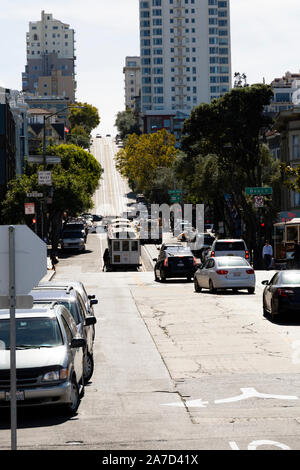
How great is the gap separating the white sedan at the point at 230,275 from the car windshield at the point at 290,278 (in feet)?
26.3

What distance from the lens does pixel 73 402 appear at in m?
12.0

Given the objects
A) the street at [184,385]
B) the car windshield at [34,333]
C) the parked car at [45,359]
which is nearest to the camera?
the street at [184,385]

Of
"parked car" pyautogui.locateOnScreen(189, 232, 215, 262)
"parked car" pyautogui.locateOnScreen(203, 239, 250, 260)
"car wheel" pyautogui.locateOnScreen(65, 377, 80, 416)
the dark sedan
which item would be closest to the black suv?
"parked car" pyautogui.locateOnScreen(203, 239, 250, 260)

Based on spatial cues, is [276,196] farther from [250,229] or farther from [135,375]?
[135,375]

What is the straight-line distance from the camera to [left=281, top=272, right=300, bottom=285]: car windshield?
2253cm

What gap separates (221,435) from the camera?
10.4 meters

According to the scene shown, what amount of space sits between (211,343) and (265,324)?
3.43 meters

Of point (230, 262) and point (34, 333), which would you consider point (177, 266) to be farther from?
point (34, 333)

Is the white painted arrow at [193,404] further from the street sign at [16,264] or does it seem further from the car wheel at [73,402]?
the street sign at [16,264]

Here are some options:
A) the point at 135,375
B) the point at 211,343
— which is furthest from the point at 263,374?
the point at 211,343

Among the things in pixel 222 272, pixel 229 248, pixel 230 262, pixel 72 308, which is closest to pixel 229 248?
pixel 229 248

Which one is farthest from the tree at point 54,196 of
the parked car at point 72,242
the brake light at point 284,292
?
the brake light at point 284,292

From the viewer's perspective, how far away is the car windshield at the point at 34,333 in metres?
12.4

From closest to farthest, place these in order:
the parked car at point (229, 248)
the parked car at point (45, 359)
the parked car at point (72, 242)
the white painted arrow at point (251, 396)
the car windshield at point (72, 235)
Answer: the parked car at point (45, 359) → the white painted arrow at point (251, 396) → the parked car at point (229, 248) → the parked car at point (72, 242) → the car windshield at point (72, 235)
